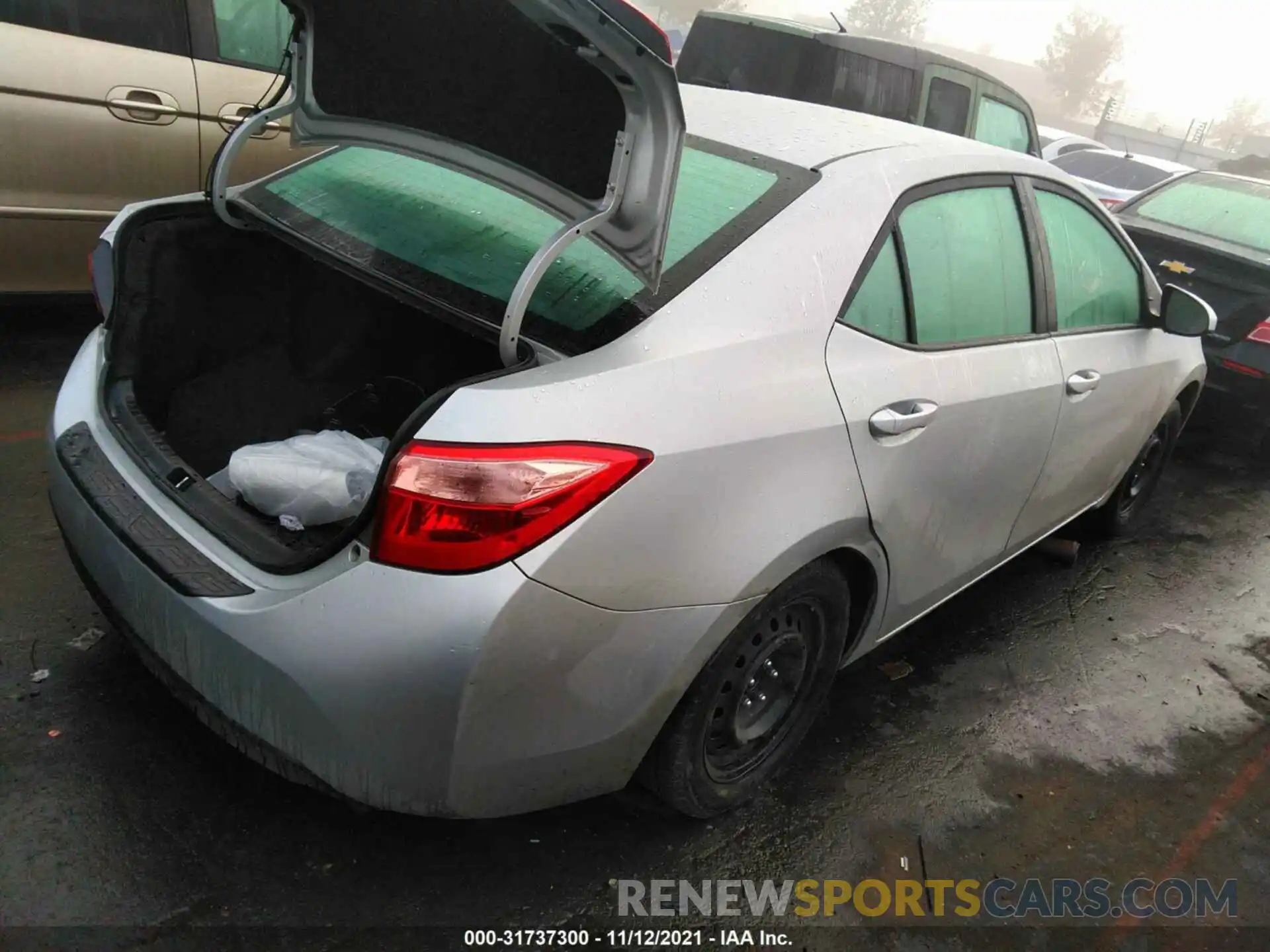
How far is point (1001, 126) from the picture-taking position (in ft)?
23.2

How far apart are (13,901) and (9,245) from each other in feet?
9.49

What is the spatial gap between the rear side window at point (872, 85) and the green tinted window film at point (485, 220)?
4.20 metres

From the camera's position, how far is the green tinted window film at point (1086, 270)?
3027 millimetres

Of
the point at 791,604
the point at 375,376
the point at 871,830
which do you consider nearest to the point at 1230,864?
the point at 871,830

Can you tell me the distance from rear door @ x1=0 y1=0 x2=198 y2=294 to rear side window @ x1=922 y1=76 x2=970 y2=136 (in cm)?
437

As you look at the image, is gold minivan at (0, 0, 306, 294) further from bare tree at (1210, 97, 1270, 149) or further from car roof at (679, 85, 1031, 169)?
bare tree at (1210, 97, 1270, 149)

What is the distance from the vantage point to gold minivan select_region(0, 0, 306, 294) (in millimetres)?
3729

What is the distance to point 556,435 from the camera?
1.67 metres

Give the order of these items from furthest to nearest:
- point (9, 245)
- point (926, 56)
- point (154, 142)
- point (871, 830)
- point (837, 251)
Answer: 1. point (926, 56)
2. point (154, 142)
3. point (9, 245)
4. point (871, 830)
5. point (837, 251)

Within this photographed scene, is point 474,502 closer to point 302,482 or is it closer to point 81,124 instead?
point 302,482

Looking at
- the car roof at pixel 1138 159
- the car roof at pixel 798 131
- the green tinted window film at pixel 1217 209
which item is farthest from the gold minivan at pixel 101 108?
the car roof at pixel 1138 159

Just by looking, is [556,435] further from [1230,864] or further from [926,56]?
[926,56]

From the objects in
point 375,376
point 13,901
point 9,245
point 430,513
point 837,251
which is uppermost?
point 837,251

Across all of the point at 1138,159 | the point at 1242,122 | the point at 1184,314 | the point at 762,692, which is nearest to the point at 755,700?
the point at 762,692
